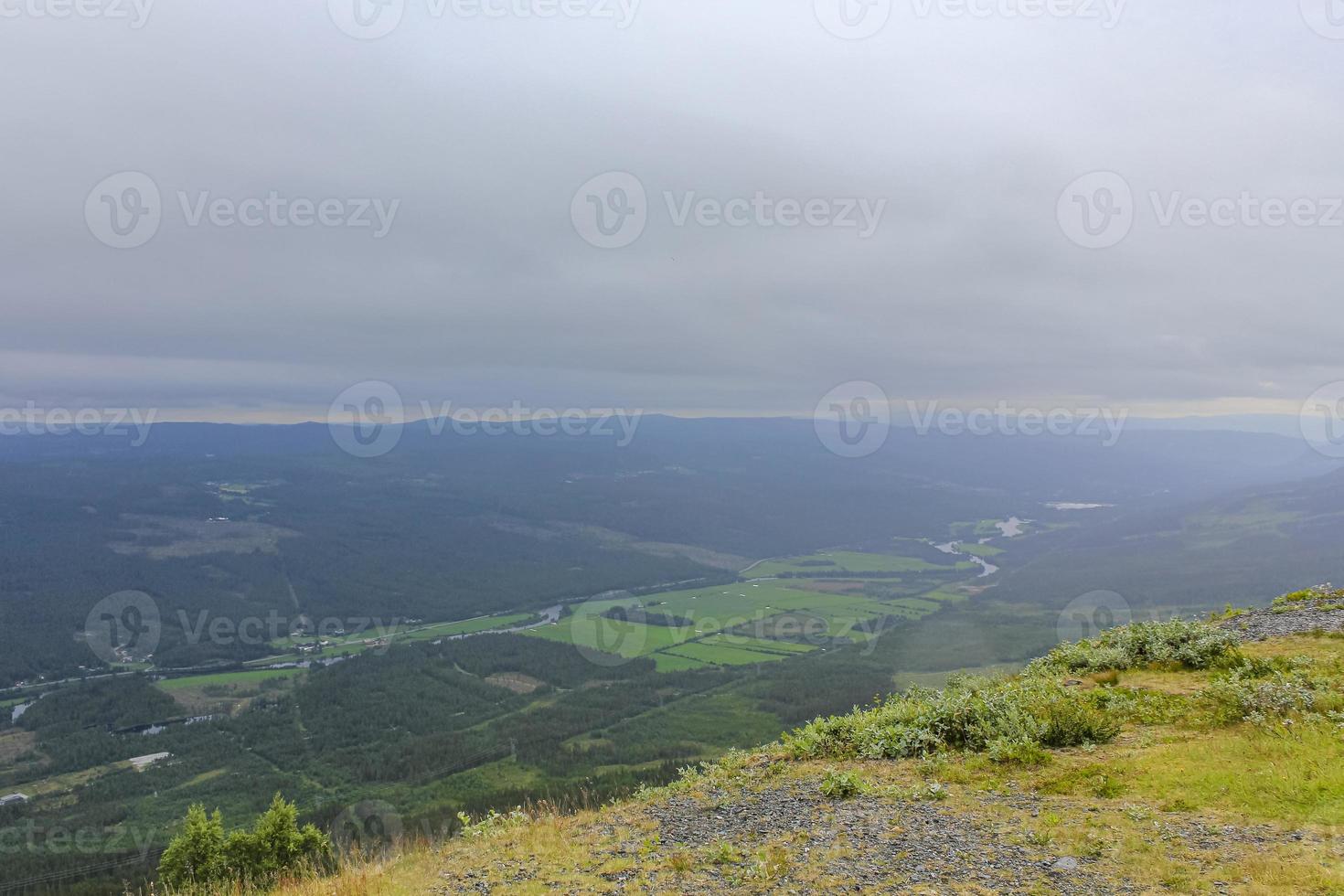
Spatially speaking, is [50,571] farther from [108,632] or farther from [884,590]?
[884,590]

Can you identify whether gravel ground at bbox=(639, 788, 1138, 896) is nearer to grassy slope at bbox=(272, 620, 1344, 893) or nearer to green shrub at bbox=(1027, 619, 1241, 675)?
grassy slope at bbox=(272, 620, 1344, 893)

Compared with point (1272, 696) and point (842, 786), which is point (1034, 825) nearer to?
point (842, 786)

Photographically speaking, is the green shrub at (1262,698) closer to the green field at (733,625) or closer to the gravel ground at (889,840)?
the gravel ground at (889,840)

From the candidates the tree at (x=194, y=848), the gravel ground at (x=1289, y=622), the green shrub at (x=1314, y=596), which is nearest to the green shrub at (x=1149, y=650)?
the gravel ground at (x=1289, y=622)

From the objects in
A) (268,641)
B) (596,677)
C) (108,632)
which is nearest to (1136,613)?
(596,677)

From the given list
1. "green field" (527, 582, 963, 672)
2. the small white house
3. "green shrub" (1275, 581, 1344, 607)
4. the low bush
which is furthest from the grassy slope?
"green field" (527, 582, 963, 672)

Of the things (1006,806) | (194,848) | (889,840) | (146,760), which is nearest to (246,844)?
(194,848)
